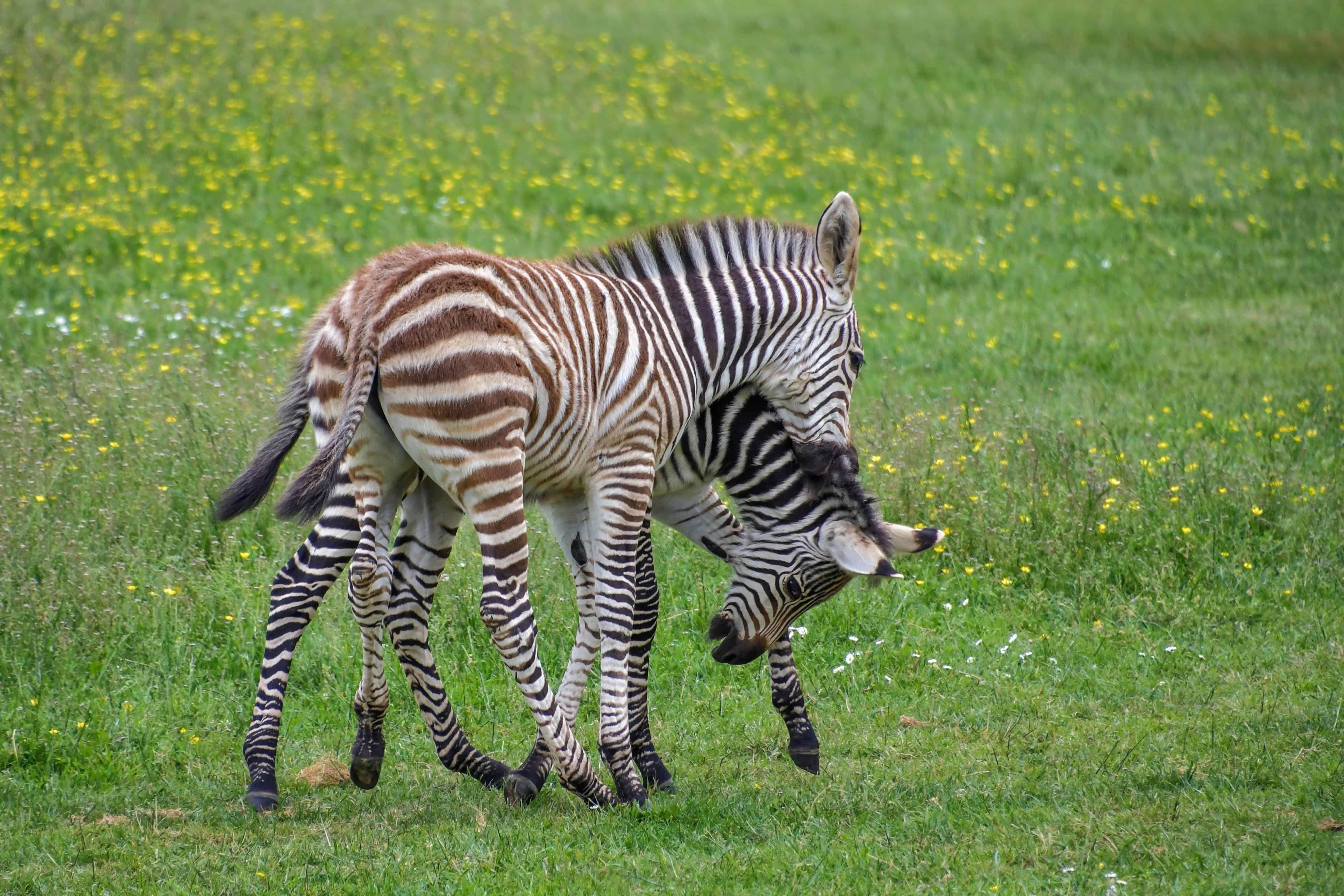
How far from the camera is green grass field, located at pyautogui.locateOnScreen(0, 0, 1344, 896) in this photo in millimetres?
5449

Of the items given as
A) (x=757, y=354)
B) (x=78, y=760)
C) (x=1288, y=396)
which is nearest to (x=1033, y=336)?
(x=1288, y=396)

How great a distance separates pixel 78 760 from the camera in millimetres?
6246

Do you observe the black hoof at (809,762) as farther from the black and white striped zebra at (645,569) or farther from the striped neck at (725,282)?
the striped neck at (725,282)

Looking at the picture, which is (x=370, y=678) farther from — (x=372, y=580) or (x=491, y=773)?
(x=491, y=773)

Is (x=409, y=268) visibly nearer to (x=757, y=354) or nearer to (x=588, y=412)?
(x=588, y=412)

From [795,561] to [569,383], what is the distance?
4.84 ft

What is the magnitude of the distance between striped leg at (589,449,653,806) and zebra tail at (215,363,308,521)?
1447 mm

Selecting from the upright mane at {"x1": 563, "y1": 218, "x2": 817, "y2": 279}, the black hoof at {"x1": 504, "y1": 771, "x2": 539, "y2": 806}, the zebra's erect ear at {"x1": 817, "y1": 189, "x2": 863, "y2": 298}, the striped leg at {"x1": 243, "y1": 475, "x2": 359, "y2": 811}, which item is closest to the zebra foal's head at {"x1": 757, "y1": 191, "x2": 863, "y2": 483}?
the zebra's erect ear at {"x1": 817, "y1": 189, "x2": 863, "y2": 298}

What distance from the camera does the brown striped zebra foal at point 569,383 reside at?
17.4 ft

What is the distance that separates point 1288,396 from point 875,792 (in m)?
6.97

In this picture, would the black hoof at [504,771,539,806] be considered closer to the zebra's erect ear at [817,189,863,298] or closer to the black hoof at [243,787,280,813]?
the black hoof at [243,787,280,813]

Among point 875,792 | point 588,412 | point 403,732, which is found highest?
point 588,412

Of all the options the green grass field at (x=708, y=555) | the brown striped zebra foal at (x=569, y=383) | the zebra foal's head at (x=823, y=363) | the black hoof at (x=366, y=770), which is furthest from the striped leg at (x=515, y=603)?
the zebra foal's head at (x=823, y=363)

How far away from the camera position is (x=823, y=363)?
6.41 m
